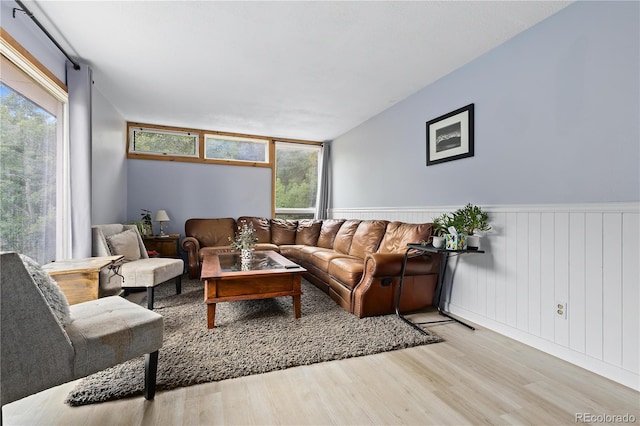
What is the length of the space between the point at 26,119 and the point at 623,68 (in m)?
4.15

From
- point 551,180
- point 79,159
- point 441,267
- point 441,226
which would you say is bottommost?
point 441,267

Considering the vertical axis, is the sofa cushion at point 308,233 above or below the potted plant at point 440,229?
below

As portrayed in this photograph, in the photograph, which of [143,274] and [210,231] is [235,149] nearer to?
[210,231]

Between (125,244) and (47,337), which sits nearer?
(47,337)

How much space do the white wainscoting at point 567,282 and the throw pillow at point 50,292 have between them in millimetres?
2941

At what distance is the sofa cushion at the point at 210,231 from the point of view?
4.72 metres

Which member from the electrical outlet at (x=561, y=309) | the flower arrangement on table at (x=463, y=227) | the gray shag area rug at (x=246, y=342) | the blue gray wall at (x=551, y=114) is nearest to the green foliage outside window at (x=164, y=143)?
the gray shag area rug at (x=246, y=342)

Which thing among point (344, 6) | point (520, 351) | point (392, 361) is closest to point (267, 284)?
point (392, 361)

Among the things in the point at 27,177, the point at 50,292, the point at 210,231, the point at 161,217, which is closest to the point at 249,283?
the point at 50,292

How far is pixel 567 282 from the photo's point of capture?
2.03 m

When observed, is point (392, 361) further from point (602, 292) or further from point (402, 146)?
point (402, 146)

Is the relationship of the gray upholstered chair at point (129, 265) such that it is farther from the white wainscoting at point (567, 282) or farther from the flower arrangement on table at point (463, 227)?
the white wainscoting at point (567, 282)

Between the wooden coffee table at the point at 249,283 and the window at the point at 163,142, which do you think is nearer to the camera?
the wooden coffee table at the point at 249,283

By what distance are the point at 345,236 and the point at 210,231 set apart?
2247 mm
